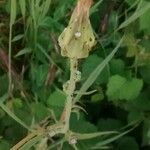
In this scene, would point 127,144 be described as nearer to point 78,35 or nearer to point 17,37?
point 17,37

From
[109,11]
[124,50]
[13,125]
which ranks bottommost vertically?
[13,125]

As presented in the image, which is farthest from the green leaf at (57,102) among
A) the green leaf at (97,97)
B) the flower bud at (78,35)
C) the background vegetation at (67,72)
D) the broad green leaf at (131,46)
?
the flower bud at (78,35)

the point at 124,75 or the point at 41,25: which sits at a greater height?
the point at 41,25

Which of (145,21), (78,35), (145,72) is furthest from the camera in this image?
(145,72)

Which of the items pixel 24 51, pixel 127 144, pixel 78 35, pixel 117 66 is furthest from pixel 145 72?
pixel 78 35

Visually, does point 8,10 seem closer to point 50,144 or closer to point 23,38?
point 23,38

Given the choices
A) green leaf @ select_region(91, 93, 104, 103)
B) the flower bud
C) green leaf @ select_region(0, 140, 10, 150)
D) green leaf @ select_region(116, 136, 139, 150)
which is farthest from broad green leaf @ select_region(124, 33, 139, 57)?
the flower bud

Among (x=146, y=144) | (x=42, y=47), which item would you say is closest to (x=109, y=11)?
(x=42, y=47)
